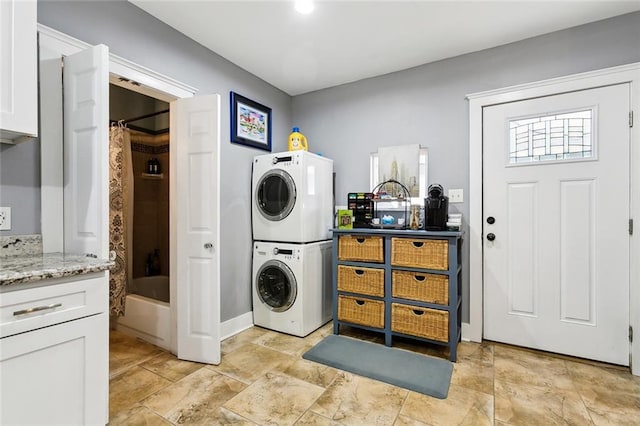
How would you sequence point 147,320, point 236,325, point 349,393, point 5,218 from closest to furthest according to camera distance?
point 5,218 < point 349,393 < point 147,320 < point 236,325

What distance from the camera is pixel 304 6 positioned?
2.02m

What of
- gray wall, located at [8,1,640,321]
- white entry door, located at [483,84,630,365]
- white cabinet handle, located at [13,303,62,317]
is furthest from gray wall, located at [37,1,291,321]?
white entry door, located at [483,84,630,365]

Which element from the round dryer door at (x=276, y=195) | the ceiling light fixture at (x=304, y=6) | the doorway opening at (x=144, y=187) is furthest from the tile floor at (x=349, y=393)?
the ceiling light fixture at (x=304, y=6)

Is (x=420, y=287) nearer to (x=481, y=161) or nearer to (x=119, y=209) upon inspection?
(x=481, y=161)

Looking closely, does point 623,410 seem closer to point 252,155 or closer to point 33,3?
point 252,155

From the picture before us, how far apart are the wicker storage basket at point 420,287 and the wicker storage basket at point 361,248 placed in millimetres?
214

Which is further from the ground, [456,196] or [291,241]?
[456,196]

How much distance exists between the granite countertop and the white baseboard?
57.8 inches

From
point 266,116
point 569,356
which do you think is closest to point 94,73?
point 266,116

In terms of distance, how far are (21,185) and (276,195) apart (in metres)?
1.73

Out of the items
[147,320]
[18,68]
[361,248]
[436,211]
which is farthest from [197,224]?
[436,211]

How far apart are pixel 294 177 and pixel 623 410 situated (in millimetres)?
2658

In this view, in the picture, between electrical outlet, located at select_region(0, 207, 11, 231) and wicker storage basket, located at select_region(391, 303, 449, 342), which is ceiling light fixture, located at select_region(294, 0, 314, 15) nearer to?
electrical outlet, located at select_region(0, 207, 11, 231)

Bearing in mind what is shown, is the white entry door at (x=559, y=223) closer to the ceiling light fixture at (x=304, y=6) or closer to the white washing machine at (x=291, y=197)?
the white washing machine at (x=291, y=197)
